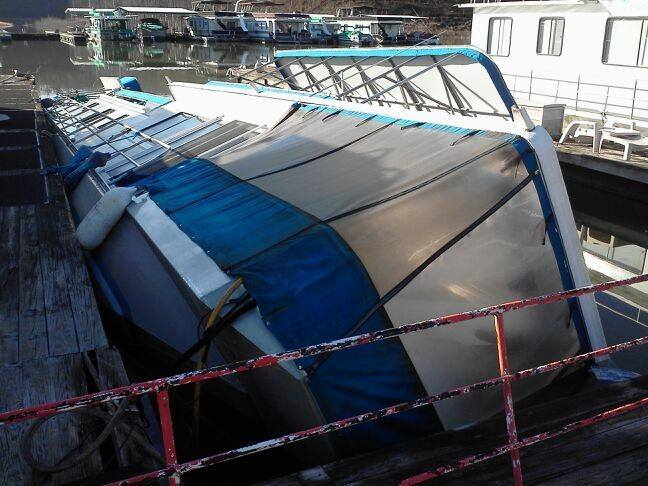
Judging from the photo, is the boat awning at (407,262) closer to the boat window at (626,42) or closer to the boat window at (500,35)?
the boat window at (626,42)

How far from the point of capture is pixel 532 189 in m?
5.46

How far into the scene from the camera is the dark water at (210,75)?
12.0m

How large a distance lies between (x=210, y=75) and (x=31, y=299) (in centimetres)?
4228

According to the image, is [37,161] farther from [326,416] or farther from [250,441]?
[326,416]

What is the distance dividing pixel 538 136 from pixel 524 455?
116 inches

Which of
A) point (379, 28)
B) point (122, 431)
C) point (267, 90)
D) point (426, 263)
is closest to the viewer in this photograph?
point (122, 431)

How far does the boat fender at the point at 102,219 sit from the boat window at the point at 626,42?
562 inches

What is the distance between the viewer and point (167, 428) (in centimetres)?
296

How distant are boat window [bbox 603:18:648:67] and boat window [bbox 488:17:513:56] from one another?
13.4 feet

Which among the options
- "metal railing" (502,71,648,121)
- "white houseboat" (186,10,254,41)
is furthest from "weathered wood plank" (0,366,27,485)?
"white houseboat" (186,10,254,41)

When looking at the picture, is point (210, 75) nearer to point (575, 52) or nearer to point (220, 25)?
point (220, 25)

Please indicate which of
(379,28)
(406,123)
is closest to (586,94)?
(406,123)

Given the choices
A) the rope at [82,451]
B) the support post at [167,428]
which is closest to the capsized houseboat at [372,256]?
the rope at [82,451]

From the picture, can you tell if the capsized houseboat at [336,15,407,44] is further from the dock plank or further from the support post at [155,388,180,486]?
the support post at [155,388,180,486]
